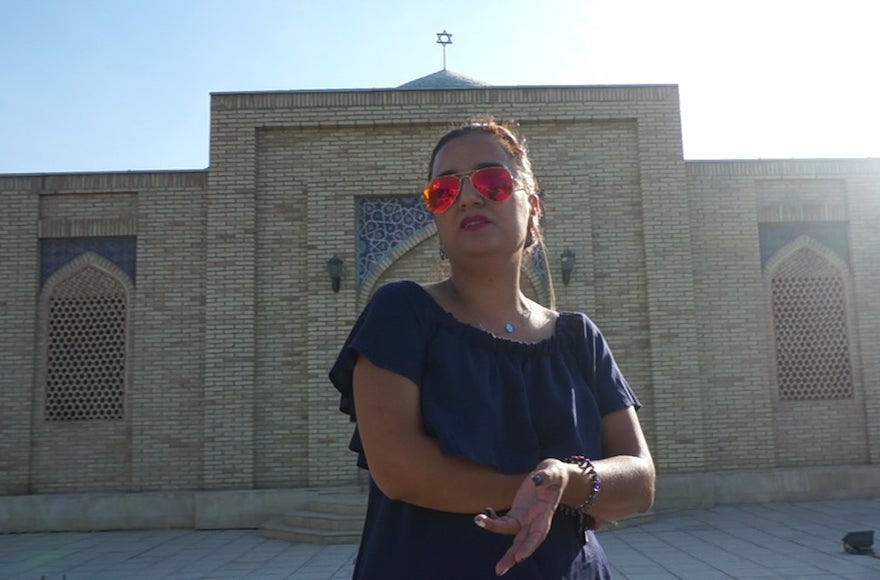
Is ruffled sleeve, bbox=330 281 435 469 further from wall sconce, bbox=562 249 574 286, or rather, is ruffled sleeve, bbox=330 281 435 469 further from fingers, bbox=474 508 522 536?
wall sconce, bbox=562 249 574 286

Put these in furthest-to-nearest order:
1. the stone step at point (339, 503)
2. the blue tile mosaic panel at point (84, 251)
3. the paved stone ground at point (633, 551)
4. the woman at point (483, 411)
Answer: the blue tile mosaic panel at point (84, 251) < the stone step at point (339, 503) < the paved stone ground at point (633, 551) < the woman at point (483, 411)

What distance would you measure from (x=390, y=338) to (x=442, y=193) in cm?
31

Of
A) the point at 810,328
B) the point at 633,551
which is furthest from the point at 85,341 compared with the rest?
the point at 810,328

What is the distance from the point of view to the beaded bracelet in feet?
3.92

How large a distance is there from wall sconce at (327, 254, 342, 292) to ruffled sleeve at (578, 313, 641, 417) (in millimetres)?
8004

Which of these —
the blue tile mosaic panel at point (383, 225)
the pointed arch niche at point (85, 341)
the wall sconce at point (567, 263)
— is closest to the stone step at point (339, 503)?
the blue tile mosaic panel at point (383, 225)

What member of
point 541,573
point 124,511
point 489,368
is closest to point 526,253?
point 489,368

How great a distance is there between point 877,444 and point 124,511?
9208 millimetres

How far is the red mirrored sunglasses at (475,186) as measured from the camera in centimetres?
138

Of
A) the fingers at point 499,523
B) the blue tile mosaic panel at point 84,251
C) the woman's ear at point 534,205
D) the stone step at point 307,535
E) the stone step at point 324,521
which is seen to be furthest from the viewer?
the blue tile mosaic panel at point 84,251

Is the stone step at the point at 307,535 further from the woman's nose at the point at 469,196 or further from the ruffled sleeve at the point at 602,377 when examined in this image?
the woman's nose at the point at 469,196

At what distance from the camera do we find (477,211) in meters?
1.37

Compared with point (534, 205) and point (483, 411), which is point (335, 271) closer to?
point (534, 205)

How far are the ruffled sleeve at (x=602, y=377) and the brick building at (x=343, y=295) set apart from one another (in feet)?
26.0
